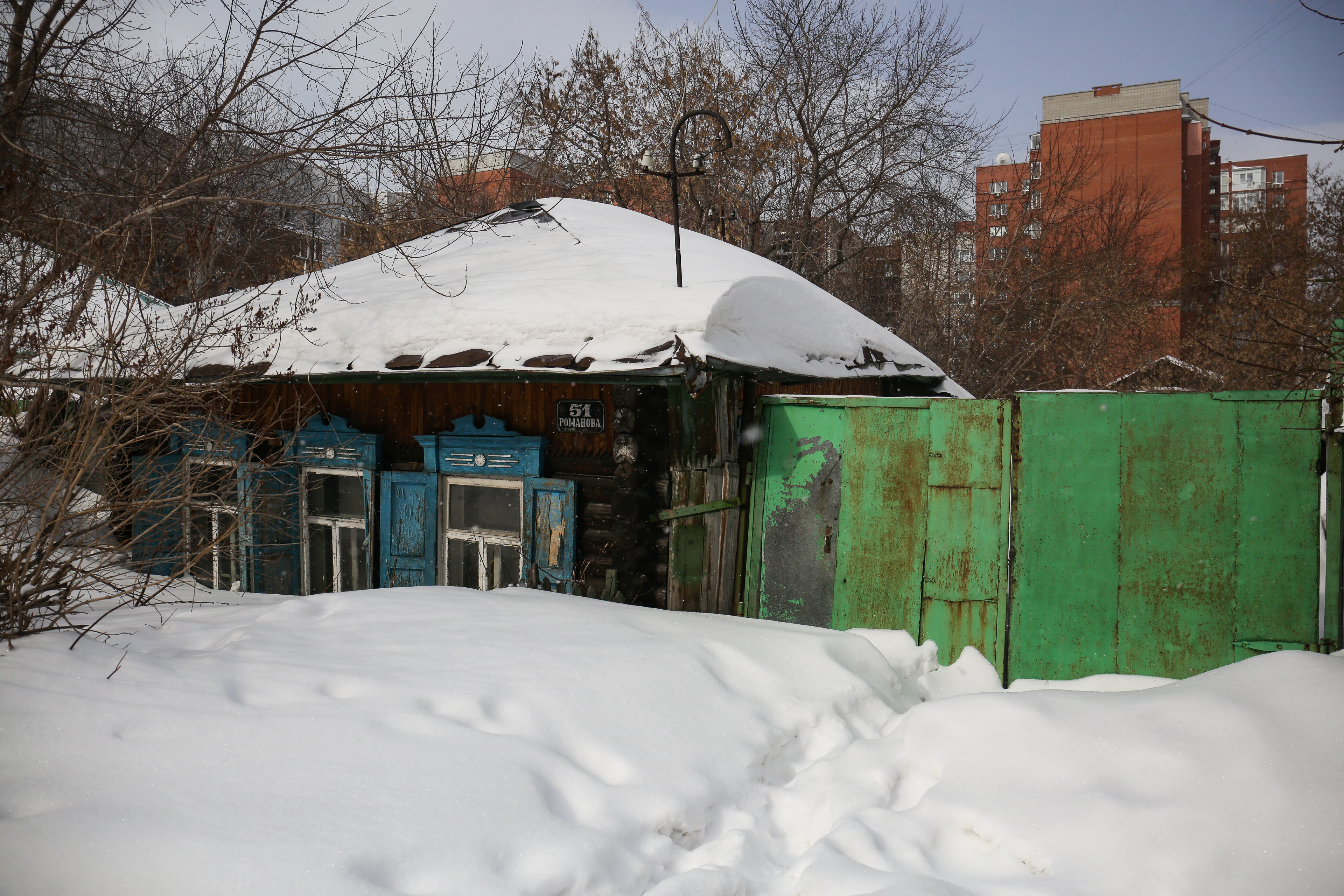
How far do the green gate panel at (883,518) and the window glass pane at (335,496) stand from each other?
160 inches

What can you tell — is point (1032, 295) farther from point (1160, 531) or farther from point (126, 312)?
point (126, 312)

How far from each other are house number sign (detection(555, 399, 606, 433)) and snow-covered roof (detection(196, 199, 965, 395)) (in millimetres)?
660

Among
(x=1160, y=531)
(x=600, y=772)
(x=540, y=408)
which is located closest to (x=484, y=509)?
(x=540, y=408)

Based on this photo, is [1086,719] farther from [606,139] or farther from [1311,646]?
[606,139]

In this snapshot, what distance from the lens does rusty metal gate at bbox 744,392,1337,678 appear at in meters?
4.34

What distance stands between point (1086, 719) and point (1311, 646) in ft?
6.90

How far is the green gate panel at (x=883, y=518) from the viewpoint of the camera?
16.4ft

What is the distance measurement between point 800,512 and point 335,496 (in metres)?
4.08

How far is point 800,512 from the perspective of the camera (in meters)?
5.32

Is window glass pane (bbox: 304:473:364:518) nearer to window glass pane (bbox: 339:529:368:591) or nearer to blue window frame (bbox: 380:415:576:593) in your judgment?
window glass pane (bbox: 339:529:368:591)

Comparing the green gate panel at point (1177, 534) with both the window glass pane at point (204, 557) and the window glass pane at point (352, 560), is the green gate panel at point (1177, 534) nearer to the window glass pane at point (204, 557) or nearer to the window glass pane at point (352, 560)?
the window glass pane at point (352, 560)

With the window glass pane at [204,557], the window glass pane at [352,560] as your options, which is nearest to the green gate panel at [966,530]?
the window glass pane at [352,560]

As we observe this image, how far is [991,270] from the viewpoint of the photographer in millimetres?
17078

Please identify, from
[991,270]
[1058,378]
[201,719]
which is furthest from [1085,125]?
[201,719]
